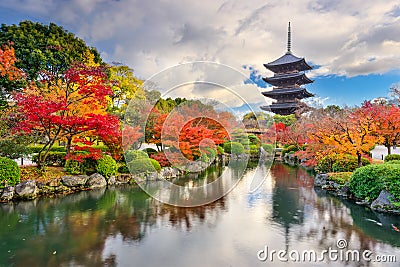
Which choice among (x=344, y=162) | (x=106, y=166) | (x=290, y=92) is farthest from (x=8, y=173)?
(x=290, y=92)

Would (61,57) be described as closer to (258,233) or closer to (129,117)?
(129,117)

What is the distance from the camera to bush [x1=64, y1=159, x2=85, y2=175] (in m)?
8.88

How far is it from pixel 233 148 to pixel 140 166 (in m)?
10.9

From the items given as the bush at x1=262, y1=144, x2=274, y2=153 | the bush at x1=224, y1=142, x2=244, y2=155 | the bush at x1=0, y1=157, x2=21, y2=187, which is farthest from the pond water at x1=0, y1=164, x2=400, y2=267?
the bush at x1=262, y1=144, x2=274, y2=153

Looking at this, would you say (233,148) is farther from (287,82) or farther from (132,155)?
(132,155)

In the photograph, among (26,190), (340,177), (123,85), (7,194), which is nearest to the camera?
(7,194)

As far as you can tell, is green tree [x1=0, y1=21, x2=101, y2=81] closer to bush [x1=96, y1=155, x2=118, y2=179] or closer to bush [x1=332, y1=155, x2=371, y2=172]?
bush [x1=96, y1=155, x2=118, y2=179]

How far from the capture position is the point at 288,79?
26172 mm

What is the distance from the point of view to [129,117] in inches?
548


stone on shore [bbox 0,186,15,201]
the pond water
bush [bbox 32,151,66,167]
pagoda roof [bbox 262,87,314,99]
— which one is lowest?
the pond water

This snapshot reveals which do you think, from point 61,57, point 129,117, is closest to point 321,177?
point 129,117

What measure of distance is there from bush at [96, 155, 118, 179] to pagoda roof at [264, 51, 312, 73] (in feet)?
68.5

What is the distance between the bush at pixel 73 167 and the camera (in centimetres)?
888

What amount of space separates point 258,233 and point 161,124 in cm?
818
